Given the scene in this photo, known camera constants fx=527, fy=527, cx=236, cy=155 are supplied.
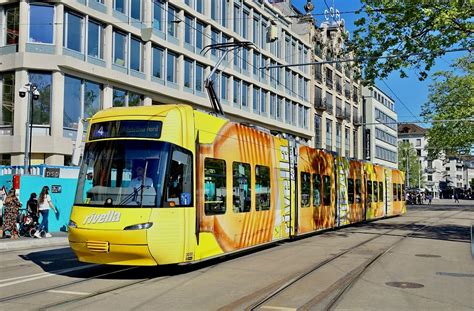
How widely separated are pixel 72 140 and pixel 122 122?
19.6 metres

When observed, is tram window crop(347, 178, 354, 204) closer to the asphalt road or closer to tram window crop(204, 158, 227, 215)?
the asphalt road

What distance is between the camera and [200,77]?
128 feet

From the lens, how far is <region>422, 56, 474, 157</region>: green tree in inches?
1544

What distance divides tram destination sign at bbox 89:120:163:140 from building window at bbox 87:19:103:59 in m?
20.7

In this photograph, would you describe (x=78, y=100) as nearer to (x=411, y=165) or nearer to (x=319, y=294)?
(x=319, y=294)

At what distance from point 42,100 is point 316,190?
16251 millimetres

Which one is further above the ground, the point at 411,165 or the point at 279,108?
the point at 279,108

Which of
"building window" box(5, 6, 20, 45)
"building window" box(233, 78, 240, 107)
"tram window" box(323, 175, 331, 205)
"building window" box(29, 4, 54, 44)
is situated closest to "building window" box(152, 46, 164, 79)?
"building window" box(29, 4, 54, 44)

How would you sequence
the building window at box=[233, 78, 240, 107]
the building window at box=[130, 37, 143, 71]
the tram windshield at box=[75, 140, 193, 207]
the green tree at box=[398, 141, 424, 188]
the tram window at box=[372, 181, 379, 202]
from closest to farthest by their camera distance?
the tram windshield at box=[75, 140, 193, 207], the tram window at box=[372, 181, 379, 202], the building window at box=[130, 37, 143, 71], the building window at box=[233, 78, 240, 107], the green tree at box=[398, 141, 424, 188]

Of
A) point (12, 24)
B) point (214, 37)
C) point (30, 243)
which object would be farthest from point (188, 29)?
point (30, 243)

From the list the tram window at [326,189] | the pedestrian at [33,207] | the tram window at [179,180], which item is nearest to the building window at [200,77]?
the tram window at [326,189]

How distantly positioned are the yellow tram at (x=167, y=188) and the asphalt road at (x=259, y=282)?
0.56m

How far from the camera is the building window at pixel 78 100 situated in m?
28.1

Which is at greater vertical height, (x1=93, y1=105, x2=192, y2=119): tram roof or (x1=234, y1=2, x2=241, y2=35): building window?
(x1=234, y1=2, x2=241, y2=35): building window
